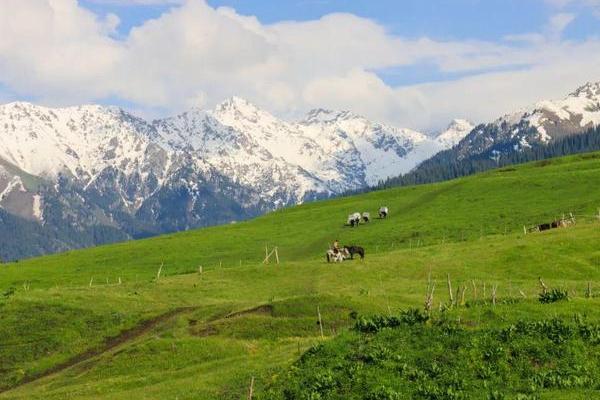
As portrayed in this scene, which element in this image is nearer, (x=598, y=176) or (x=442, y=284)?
(x=442, y=284)

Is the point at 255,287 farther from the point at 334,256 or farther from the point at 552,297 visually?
the point at 552,297

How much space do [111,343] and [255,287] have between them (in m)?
18.1

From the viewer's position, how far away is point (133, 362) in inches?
2173

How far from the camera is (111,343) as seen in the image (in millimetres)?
65625

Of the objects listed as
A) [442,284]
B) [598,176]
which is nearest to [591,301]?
[442,284]

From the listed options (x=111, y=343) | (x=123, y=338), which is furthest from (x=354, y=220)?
(x=111, y=343)

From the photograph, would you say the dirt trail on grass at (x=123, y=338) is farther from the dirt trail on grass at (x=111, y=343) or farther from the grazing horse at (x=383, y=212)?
the grazing horse at (x=383, y=212)

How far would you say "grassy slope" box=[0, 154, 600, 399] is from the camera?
1975 inches

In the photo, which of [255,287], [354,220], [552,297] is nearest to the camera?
[552,297]

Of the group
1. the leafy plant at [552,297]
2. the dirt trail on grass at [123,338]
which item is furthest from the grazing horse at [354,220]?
the leafy plant at [552,297]

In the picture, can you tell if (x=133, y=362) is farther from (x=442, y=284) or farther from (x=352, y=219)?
(x=352, y=219)

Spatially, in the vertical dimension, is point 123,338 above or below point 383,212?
below

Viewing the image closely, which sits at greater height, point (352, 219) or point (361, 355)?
point (352, 219)

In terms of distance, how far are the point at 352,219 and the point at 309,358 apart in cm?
9767
